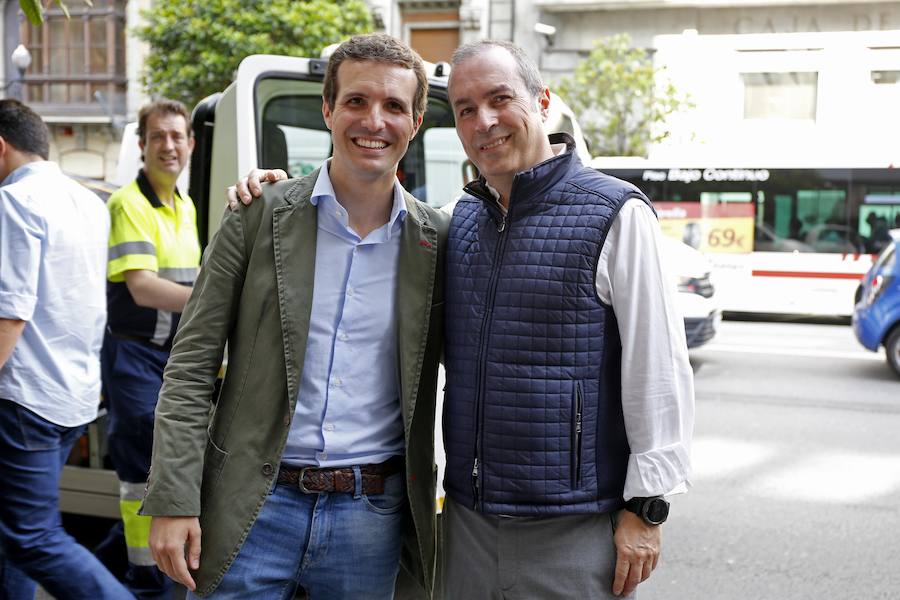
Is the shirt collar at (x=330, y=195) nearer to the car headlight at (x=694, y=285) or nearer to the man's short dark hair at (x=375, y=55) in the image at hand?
the man's short dark hair at (x=375, y=55)

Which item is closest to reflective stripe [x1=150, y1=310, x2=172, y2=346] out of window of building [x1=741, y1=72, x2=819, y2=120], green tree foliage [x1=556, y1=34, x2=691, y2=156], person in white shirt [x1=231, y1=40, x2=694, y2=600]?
person in white shirt [x1=231, y1=40, x2=694, y2=600]

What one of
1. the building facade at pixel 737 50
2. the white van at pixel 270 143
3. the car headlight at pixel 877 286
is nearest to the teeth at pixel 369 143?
the white van at pixel 270 143

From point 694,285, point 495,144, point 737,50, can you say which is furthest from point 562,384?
point 737,50

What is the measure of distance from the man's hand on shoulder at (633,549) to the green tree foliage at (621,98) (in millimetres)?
19300

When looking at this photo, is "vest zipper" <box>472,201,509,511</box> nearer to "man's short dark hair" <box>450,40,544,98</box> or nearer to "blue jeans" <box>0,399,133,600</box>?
"man's short dark hair" <box>450,40,544,98</box>

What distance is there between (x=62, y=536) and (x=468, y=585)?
5.52 feet

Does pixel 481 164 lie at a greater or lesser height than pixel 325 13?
lesser

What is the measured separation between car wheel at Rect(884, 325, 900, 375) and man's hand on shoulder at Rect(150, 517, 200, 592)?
951 centimetres

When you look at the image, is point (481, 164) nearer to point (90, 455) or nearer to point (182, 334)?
point (182, 334)

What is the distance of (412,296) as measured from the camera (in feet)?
7.55

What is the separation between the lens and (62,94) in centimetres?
2656

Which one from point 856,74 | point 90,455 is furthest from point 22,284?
point 856,74

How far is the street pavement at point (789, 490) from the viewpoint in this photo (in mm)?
4734

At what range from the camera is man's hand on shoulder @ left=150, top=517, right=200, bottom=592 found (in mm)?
2125
